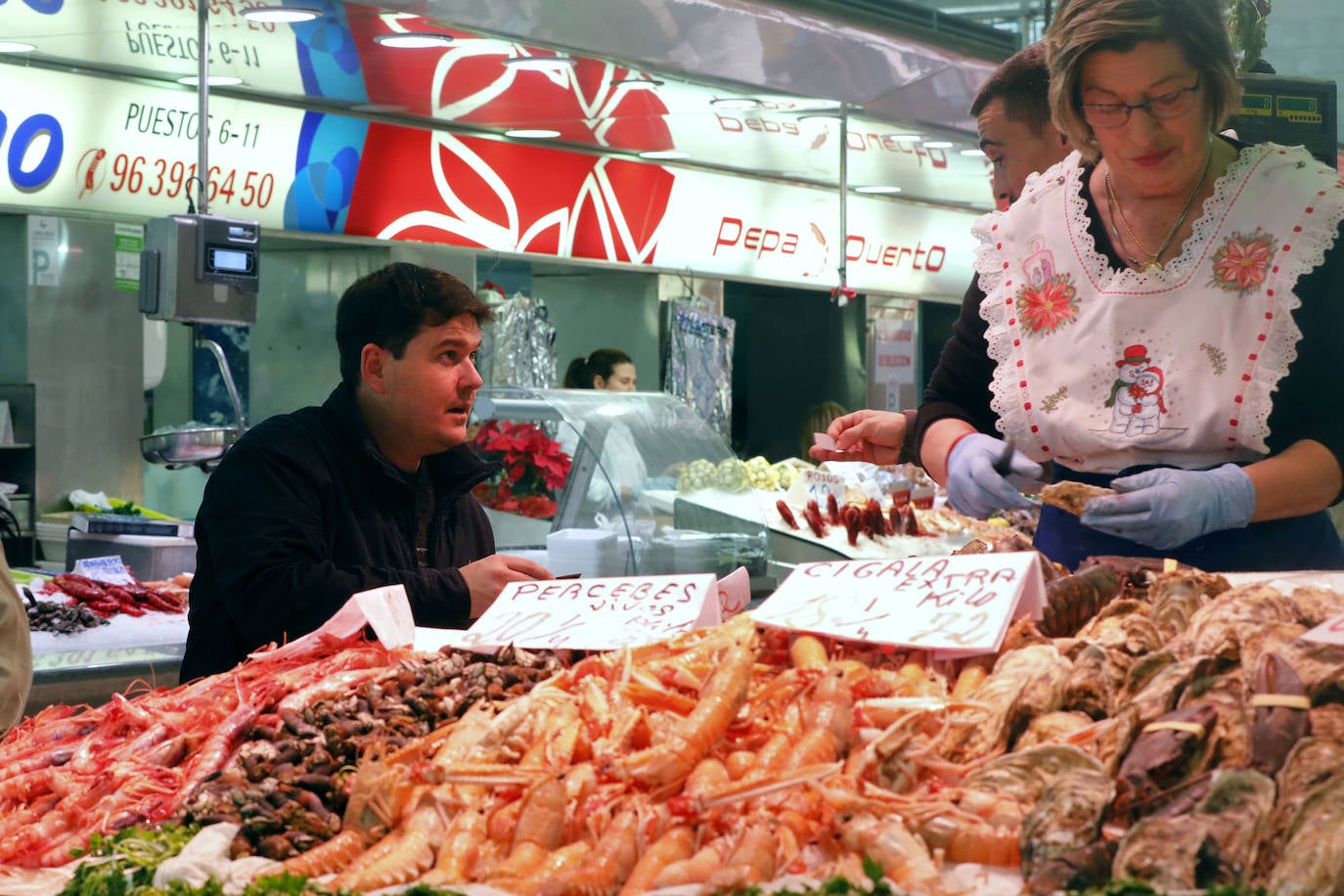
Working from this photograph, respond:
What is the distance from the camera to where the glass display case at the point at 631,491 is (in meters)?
4.49

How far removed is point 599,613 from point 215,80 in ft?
16.5

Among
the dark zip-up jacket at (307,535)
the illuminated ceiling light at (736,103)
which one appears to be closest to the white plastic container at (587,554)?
the dark zip-up jacket at (307,535)

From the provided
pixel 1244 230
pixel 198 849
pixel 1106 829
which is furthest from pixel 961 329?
pixel 198 849

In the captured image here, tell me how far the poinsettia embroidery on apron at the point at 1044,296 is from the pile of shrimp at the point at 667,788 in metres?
0.86

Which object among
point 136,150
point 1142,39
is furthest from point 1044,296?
point 136,150

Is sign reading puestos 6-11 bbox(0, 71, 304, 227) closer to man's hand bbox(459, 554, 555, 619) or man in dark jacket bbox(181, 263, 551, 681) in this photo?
man in dark jacket bbox(181, 263, 551, 681)

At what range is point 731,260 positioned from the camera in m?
9.19

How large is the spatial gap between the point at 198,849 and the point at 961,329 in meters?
1.76

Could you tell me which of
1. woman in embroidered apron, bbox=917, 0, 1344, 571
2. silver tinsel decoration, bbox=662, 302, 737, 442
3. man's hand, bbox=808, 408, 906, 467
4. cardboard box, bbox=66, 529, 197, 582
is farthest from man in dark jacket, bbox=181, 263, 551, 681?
silver tinsel decoration, bbox=662, 302, 737, 442

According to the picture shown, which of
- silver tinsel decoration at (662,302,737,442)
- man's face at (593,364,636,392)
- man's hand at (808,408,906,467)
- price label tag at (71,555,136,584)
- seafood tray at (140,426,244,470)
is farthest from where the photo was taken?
silver tinsel decoration at (662,302,737,442)

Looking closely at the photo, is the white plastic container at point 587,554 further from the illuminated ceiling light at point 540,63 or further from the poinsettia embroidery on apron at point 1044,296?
the poinsettia embroidery on apron at point 1044,296

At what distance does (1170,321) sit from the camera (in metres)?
2.27

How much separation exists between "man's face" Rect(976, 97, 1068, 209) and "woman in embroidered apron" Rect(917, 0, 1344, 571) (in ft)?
1.51

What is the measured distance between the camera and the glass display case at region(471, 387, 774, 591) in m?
4.49
